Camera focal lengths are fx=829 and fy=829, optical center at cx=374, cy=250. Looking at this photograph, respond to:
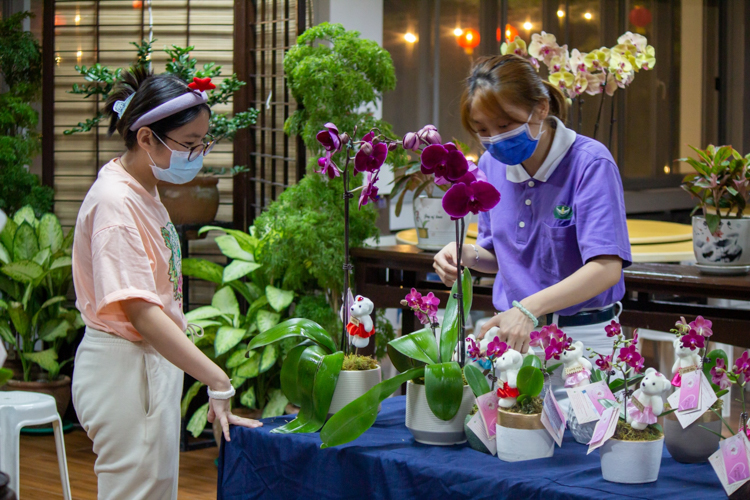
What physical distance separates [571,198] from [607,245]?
15 cm

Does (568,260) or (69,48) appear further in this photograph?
(69,48)

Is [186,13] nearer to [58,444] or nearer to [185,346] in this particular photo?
[58,444]

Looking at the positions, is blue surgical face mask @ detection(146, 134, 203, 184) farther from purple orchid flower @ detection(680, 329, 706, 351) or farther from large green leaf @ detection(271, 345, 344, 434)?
purple orchid flower @ detection(680, 329, 706, 351)

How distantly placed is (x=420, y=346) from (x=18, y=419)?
161 cm

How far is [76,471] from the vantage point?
137 inches

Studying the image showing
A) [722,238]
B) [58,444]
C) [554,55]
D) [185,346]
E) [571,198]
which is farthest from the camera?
[554,55]

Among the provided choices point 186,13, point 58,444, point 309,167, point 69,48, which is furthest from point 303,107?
point 58,444

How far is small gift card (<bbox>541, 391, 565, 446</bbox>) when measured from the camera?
4.59 feet

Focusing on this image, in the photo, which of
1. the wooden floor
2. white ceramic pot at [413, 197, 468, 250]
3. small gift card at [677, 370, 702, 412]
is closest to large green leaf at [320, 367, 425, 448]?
small gift card at [677, 370, 702, 412]

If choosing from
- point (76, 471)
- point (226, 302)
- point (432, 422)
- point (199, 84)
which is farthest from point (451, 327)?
point (76, 471)

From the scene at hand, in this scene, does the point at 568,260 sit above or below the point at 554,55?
below

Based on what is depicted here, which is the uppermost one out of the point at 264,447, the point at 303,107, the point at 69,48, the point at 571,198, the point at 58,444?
the point at 69,48

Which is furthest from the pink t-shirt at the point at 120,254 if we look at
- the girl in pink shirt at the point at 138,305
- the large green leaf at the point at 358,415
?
the large green leaf at the point at 358,415

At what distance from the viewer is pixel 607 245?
1.64m
